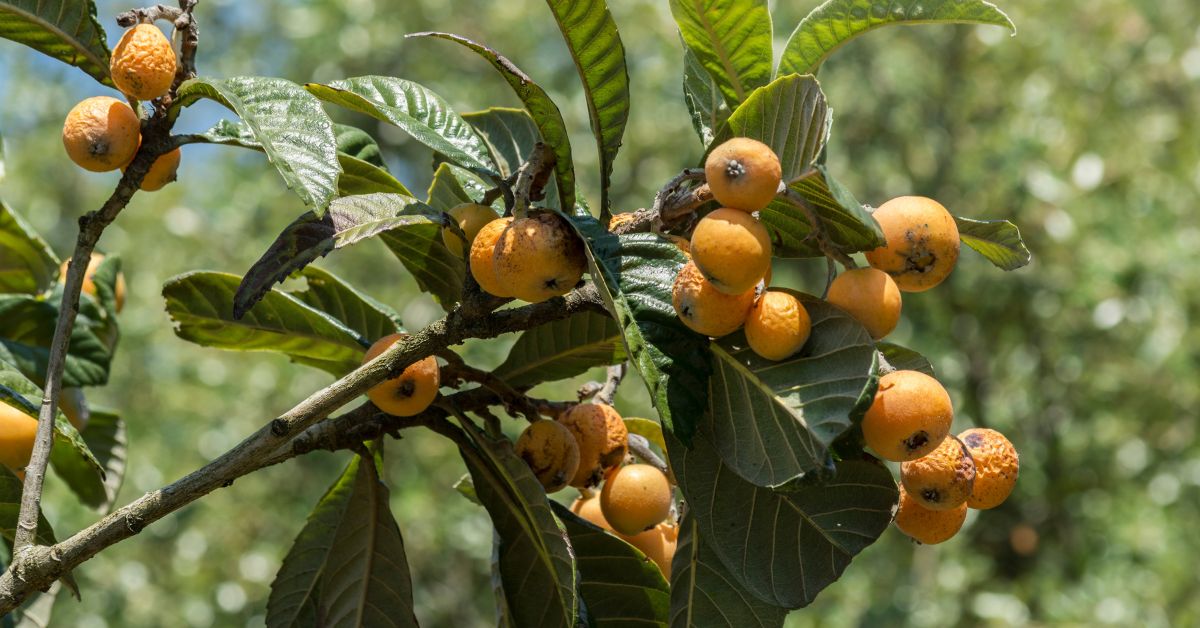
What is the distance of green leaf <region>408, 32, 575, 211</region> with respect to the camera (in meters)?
1.13

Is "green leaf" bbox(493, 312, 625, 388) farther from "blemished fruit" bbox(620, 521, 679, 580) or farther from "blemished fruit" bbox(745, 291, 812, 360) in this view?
"blemished fruit" bbox(745, 291, 812, 360)

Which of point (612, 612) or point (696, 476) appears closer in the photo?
point (696, 476)

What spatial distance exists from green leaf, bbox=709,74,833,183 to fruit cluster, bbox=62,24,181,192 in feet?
1.82

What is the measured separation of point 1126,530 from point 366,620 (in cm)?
422

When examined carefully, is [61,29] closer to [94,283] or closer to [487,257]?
[487,257]

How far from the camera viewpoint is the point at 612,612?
1330mm

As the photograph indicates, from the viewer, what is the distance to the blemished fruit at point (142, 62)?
3.81 ft

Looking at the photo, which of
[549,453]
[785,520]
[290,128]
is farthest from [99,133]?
[785,520]

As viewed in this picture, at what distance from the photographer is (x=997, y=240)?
1229mm

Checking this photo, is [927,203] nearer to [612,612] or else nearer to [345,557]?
[612,612]

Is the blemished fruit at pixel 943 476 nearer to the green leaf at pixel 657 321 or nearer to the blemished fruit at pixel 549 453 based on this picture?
the green leaf at pixel 657 321

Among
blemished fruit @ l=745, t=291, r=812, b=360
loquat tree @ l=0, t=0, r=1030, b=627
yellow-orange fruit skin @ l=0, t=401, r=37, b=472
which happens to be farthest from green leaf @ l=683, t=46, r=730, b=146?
yellow-orange fruit skin @ l=0, t=401, r=37, b=472

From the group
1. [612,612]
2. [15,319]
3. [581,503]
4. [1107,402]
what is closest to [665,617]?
[612,612]

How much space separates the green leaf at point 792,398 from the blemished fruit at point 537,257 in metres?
0.16
